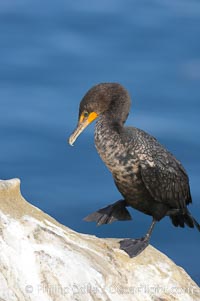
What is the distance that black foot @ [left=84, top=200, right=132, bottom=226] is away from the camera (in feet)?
20.6

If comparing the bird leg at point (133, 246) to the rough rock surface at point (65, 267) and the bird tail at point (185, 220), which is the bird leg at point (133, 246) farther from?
the bird tail at point (185, 220)

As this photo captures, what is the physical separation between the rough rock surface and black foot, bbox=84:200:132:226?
3.13 feet

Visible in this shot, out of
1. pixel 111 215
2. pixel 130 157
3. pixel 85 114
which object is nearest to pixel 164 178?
pixel 130 157

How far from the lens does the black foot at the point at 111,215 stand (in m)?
6.29

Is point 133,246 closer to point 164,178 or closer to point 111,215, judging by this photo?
point 164,178

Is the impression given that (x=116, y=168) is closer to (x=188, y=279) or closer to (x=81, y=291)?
(x=188, y=279)

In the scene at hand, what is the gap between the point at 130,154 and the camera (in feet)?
19.4

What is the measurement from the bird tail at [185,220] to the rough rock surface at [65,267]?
43.8 inches

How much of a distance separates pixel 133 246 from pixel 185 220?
125 cm

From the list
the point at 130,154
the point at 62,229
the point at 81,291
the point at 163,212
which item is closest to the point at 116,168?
the point at 130,154

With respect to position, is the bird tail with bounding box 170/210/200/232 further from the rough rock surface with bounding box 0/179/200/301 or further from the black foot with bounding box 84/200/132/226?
the rough rock surface with bounding box 0/179/200/301

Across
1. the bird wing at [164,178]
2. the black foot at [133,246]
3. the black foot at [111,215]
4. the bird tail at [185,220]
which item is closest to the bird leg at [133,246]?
the black foot at [133,246]

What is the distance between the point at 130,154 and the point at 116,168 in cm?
12

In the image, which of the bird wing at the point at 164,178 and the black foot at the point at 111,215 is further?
the black foot at the point at 111,215
